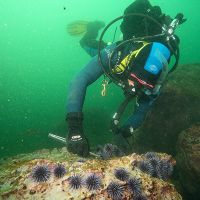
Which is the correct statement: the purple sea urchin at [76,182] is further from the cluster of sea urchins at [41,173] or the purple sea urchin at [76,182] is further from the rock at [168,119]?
the rock at [168,119]

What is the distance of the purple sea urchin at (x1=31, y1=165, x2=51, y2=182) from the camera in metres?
3.18

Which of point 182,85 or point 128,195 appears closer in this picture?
point 128,195

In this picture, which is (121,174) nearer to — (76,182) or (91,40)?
(76,182)

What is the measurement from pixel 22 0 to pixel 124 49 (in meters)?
198

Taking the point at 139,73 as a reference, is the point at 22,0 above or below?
below

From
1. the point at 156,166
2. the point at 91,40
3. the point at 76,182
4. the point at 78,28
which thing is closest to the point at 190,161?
the point at 156,166

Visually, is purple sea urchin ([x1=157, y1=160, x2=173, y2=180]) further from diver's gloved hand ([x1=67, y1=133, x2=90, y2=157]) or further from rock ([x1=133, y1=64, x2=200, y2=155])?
rock ([x1=133, y1=64, x2=200, y2=155])

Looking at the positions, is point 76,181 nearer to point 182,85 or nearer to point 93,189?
point 93,189

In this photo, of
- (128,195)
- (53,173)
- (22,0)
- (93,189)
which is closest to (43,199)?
(53,173)

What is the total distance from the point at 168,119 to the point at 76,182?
5432 millimetres

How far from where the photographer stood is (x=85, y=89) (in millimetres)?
5586

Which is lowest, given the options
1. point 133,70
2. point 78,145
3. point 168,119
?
point 168,119

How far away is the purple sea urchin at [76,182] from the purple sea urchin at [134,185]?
0.61 meters

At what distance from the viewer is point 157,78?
5.03 m
